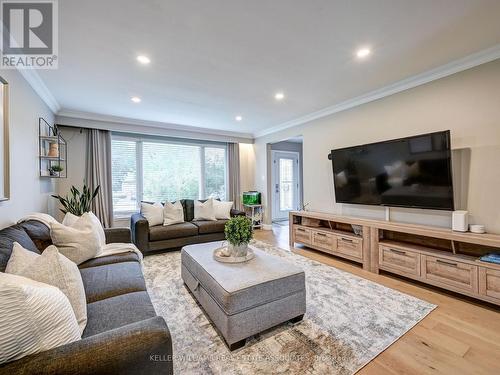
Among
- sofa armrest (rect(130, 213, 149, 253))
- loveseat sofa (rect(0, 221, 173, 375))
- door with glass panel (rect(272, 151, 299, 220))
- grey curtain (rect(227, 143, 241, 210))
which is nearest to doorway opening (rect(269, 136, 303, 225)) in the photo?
door with glass panel (rect(272, 151, 299, 220))

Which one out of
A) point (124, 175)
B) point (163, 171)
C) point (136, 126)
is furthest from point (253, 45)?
point (124, 175)

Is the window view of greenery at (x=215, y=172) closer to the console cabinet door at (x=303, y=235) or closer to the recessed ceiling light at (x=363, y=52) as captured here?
the console cabinet door at (x=303, y=235)

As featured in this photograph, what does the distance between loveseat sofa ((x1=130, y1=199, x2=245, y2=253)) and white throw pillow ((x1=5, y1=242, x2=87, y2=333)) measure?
2.48m

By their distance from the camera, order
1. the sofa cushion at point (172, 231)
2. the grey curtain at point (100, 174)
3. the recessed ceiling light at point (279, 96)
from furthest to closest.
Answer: the grey curtain at point (100, 174) < the sofa cushion at point (172, 231) < the recessed ceiling light at point (279, 96)

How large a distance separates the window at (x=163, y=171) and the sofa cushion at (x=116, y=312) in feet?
12.5

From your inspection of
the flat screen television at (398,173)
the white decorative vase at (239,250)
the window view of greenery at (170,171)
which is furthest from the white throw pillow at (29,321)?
the window view of greenery at (170,171)

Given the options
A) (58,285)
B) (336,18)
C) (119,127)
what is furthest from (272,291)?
(119,127)

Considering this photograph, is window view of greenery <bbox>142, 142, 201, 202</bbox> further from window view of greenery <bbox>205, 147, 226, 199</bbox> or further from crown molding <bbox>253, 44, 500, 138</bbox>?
crown molding <bbox>253, 44, 500, 138</bbox>

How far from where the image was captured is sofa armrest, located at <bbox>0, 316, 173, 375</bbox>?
76cm

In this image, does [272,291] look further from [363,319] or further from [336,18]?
[336,18]

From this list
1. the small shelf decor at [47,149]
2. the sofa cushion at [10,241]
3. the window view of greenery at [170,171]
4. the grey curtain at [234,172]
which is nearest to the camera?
the sofa cushion at [10,241]

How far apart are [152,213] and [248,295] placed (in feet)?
9.63

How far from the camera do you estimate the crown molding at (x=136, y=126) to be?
414 centimetres

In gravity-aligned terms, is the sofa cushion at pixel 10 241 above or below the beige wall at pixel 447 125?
below
